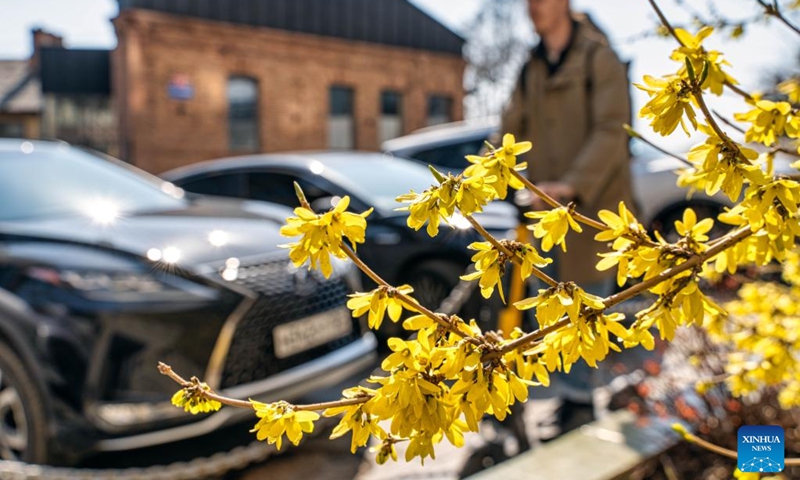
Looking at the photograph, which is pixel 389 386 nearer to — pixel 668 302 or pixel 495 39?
pixel 668 302

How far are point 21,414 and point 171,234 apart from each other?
0.81 meters

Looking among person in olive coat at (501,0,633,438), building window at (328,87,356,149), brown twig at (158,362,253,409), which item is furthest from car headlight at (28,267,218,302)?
building window at (328,87,356,149)

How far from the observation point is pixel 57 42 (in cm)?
2348

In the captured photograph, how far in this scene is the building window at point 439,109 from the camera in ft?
68.4

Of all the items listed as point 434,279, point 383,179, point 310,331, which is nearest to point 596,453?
point 310,331

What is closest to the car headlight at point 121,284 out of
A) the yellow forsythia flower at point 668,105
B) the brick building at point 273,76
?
the yellow forsythia flower at point 668,105

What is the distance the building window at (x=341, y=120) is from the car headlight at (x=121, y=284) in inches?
649

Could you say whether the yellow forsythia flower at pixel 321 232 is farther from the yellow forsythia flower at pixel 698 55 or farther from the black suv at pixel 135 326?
the black suv at pixel 135 326

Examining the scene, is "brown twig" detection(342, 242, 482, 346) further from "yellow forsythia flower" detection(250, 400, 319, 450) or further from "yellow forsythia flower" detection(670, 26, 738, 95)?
"yellow forsythia flower" detection(670, 26, 738, 95)

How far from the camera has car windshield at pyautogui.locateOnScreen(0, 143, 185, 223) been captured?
3.03 metres

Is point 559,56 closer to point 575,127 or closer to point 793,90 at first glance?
point 575,127

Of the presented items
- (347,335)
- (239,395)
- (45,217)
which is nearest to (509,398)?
(239,395)

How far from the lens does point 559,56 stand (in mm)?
3133

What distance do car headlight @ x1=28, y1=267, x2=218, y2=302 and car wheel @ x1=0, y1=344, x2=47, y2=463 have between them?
11.2 inches
